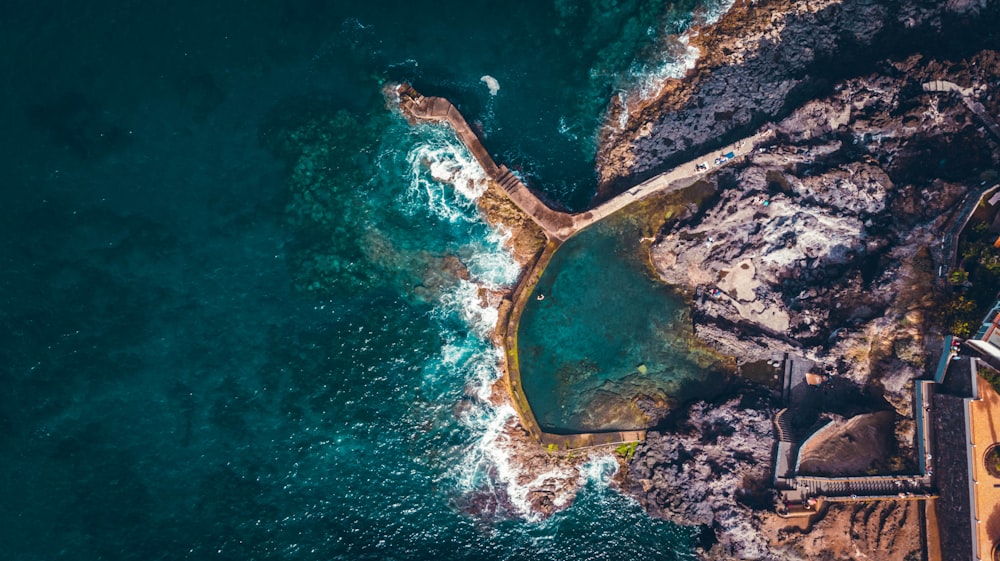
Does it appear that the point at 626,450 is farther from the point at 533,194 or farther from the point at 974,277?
the point at 974,277

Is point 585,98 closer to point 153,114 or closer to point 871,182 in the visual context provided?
point 871,182

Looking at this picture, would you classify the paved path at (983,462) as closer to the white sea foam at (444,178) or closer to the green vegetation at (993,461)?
the green vegetation at (993,461)

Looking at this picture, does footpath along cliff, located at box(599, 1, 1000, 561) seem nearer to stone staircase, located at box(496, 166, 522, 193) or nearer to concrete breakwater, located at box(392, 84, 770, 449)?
concrete breakwater, located at box(392, 84, 770, 449)

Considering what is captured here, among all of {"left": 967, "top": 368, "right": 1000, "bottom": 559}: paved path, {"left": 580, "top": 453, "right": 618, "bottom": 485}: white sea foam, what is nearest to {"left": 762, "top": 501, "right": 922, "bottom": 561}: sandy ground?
{"left": 967, "top": 368, "right": 1000, "bottom": 559}: paved path

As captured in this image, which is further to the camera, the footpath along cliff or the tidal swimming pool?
the tidal swimming pool

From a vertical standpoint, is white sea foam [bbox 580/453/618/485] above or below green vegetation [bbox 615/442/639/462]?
below

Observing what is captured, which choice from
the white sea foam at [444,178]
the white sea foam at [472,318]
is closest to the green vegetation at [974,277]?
the white sea foam at [472,318]
